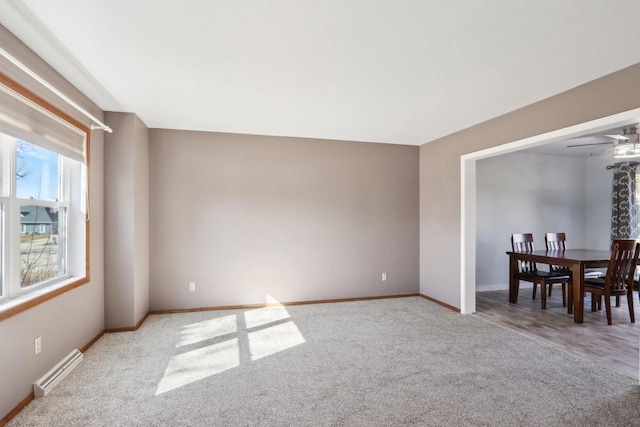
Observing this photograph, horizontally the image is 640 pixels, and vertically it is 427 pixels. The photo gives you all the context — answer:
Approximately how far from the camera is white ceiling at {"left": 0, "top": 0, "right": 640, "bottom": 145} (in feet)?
6.04

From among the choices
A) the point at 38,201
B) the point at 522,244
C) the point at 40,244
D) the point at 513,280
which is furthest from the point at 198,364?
the point at 522,244

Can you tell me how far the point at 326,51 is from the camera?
7.52 ft

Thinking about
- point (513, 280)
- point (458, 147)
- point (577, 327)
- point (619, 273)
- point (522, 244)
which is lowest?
point (577, 327)

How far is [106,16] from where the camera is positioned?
6.19 ft

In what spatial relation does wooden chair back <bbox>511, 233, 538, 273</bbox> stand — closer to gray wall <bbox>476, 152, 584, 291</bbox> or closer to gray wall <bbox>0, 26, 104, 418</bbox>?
gray wall <bbox>476, 152, 584, 291</bbox>

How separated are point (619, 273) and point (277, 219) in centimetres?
426

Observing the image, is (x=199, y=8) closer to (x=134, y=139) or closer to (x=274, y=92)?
(x=274, y=92)

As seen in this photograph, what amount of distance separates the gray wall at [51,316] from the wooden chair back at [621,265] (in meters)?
5.52

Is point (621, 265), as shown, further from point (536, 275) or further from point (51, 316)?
point (51, 316)

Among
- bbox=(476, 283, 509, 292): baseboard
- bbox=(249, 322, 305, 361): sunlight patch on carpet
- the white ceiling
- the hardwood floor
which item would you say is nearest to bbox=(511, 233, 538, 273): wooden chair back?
the hardwood floor

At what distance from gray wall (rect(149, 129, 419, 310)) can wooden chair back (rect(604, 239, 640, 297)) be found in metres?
2.32

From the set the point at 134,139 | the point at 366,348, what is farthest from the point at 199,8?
the point at 366,348

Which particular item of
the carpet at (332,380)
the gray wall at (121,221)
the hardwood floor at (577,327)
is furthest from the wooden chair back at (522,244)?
the gray wall at (121,221)

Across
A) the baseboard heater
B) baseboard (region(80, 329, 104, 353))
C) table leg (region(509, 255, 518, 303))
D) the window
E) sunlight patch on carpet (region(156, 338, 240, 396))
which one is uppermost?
the window
